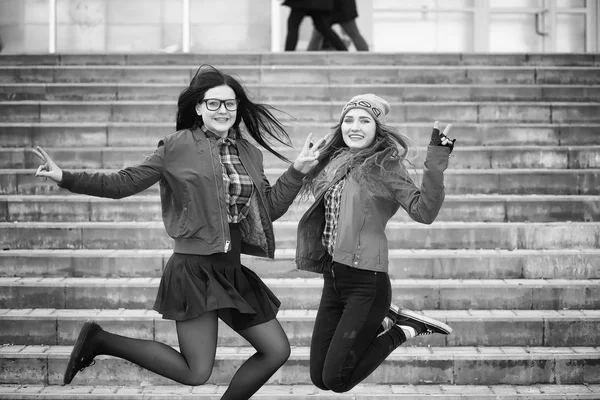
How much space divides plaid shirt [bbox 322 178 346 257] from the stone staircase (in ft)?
3.97

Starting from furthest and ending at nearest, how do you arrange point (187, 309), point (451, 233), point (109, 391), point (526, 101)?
point (526, 101) → point (451, 233) → point (109, 391) → point (187, 309)

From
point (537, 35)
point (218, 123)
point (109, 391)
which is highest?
point (537, 35)

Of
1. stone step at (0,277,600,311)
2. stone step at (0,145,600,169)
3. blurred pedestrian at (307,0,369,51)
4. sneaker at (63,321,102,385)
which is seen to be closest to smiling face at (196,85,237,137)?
sneaker at (63,321,102,385)

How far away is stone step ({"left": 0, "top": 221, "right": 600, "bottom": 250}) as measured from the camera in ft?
20.8

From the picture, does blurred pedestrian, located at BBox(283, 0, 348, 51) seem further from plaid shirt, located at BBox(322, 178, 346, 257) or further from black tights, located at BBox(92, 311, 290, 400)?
black tights, located at BBox(92, 311, 290, 400)

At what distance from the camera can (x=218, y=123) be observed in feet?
13.7

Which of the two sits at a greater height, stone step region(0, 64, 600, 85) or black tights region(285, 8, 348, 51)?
black tights region(285, 8, 348, 51)

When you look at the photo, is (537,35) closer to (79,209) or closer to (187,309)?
(79,209)

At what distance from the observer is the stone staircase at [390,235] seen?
17.0 ft

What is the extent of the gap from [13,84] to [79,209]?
266 cm

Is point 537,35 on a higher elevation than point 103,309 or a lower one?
higher

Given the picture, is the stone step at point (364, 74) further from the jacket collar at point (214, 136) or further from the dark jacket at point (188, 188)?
the dark jacket at point (188, 188)

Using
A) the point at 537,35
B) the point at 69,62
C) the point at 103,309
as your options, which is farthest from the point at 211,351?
the point at 537,35

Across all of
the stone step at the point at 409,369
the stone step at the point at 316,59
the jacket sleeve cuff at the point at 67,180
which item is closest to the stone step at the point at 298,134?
the stone step at the point at 316,59
